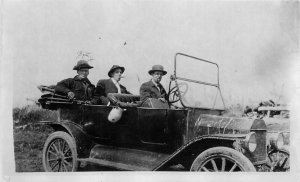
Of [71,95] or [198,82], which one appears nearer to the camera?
[198,82]

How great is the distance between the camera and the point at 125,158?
4.27 meters

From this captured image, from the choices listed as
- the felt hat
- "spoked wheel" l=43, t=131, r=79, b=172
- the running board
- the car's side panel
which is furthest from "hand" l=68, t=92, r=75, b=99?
the felt hat

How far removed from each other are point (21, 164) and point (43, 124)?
608mm

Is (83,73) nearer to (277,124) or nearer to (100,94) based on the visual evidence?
(100,94)

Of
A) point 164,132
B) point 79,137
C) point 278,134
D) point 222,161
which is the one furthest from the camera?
point 79,137

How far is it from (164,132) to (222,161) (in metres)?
0.75

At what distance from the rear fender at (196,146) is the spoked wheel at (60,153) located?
3.90 ft

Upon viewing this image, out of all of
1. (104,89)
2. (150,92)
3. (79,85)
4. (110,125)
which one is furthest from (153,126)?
(79,85)

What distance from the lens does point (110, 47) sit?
4559 mm

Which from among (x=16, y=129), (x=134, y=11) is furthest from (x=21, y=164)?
(x=134, y=11)

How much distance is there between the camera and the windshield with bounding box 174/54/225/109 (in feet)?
14.0

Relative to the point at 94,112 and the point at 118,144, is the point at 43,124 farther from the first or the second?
the point at 118,144

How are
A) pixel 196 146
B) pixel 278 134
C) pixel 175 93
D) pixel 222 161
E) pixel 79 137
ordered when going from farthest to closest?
pixel 79 137
pixel 278 134
pixel 175 93
pixel 196 146
pixel 222 161

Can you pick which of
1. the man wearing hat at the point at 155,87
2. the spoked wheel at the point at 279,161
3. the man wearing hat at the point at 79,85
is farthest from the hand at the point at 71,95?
the spoked wheel at the point at 279,161
